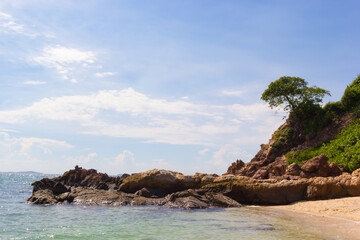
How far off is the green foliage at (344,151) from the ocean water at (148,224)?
1011 cm

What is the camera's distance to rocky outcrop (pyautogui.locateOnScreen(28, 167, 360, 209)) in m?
19.6

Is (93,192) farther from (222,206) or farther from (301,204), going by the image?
(301,204)

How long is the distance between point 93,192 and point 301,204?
1676cm

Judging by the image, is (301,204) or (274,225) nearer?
(274,225)

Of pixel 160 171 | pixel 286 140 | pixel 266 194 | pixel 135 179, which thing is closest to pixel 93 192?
pixel 135 179

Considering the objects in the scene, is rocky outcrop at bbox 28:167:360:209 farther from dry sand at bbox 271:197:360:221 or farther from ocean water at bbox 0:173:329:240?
ocean water at bbox 0:173:329:240

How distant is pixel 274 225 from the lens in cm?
1431

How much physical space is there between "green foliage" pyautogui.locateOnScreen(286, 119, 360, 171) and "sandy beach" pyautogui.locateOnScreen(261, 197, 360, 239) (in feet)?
21.9

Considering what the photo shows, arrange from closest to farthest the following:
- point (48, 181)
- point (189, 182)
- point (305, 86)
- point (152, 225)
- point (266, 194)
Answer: point (152, 225) < point (266, 194) < point (189, 182) < point (48, 181) < point (305, 86)

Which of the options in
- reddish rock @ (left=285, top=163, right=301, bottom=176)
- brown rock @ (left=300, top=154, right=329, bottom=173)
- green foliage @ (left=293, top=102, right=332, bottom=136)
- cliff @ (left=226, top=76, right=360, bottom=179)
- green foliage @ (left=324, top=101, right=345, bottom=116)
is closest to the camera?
brown rock @ (left=300, top=154, right=329, bottom=173)

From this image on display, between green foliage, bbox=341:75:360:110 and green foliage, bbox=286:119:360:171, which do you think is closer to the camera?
green foliage, bbox=286:119:360:171

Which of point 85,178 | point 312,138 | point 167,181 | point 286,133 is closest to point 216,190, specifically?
point 167,181

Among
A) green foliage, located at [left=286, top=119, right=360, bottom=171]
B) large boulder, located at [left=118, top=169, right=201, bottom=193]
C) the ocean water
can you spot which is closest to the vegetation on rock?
green foliage, located at [left=286, top=119, right=360, bottom=171]

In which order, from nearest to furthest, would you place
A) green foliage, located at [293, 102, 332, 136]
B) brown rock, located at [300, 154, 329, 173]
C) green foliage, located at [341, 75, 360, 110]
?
1. brown rock, located at [300, 154, 329, 173]
2. green foliage, located at [341, 75, 360, 110]
3. green foliage, located at [293, 102, 332, 136]
